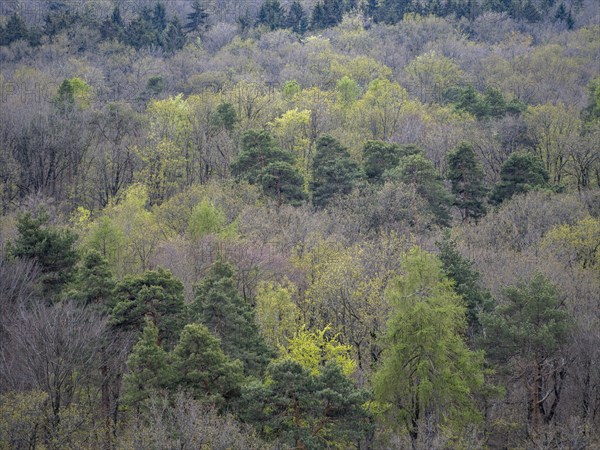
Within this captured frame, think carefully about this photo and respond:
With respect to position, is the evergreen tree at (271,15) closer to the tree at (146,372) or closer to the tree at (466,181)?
the tree at (466,181)

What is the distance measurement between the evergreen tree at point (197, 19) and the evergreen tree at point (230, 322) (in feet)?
226

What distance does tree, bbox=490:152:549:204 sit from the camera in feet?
144

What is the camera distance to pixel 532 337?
980 inches

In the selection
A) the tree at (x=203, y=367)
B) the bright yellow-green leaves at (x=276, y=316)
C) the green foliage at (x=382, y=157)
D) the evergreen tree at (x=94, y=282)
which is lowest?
the bright yellow-green leaves at (x=276, y=316)

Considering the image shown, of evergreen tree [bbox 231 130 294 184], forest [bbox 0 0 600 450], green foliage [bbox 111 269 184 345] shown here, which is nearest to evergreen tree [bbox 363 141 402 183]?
forest [bbox 0 0 600 450]

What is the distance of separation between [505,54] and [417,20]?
515 inches

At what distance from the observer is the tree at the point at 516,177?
43.9 meters

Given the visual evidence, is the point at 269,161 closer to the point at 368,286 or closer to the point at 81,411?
the point at 368,286

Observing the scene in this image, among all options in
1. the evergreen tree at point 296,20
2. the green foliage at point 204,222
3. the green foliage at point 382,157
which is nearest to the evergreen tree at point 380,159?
the green foliage at point 382,157

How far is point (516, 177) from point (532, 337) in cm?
2118

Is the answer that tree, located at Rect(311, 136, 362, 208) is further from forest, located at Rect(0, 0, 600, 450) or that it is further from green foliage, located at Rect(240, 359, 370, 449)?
green foliage, located at Rect(240, 359, 370, 449)

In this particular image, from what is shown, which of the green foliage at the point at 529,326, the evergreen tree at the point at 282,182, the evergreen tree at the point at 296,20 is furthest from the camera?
the evergreen tree at the point at 296,20

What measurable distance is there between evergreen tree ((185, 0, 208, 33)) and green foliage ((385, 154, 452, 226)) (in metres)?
54.3

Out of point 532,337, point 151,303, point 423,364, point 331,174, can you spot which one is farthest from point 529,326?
point 331,174
